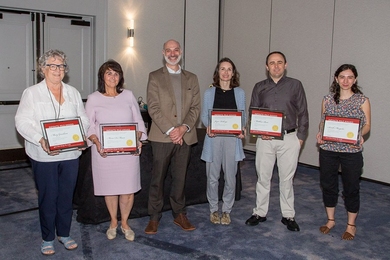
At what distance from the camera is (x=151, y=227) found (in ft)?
12.5

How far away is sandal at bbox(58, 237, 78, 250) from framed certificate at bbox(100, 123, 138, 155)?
780 millimetres

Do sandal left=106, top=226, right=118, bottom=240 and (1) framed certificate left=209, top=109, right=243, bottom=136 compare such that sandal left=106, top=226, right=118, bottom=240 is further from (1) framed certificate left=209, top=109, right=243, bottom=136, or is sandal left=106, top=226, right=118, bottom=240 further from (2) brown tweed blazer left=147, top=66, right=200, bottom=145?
(1) framed certificate left=209, top=109, right=243, bottom=136

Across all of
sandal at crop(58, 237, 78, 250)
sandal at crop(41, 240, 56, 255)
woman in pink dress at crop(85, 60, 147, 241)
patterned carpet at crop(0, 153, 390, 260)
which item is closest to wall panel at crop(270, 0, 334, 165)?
patterned carpet at crop(0, 153, 390, 260)

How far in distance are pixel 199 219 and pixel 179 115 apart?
44.8 inches

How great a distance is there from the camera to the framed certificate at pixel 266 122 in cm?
369

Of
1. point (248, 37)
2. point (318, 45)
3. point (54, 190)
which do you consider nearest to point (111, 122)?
point (54, 190)

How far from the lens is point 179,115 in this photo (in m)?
3.72

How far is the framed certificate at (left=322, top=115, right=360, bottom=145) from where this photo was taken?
3.47 m

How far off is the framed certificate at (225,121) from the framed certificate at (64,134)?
1.17 m

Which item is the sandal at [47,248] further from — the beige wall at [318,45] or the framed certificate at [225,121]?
the beige wall at [318,45]

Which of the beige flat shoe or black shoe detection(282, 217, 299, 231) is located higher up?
black shoe detection(282, 217, 299, 231)

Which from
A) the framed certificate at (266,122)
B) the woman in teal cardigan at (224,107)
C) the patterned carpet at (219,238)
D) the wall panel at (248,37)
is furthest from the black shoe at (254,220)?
the wall panel at (248,37)

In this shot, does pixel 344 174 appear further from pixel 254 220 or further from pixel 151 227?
pixel 151 227

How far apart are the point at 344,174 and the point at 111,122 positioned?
79.1 inches
